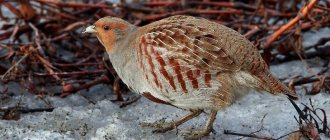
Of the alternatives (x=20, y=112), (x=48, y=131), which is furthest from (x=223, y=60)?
(x=20, y=112)

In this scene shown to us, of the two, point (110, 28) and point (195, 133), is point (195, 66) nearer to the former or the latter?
point (195, 133)

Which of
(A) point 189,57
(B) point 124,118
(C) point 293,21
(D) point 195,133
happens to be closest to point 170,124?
(D) point 195,133

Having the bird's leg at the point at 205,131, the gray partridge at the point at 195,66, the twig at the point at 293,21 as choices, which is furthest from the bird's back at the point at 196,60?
the twig at the point at 293,21

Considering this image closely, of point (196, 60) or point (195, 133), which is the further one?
point (195, 133)

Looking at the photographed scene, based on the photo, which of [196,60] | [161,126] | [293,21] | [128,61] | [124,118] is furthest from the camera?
[293,21]

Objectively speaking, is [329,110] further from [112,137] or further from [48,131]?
[48,131]

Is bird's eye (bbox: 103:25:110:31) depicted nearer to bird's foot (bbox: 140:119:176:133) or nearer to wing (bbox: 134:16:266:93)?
wing (bbox: 134:16:266:93)

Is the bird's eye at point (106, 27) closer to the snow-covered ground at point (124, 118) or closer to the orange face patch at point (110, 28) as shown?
the orange face patch at point (110, 28)

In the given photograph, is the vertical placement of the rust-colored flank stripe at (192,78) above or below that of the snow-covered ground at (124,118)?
above

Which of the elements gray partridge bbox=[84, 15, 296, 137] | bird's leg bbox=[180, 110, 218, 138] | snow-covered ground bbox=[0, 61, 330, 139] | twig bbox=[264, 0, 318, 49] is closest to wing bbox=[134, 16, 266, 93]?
gray partridge bbox=[84, 15, 296, 137]
